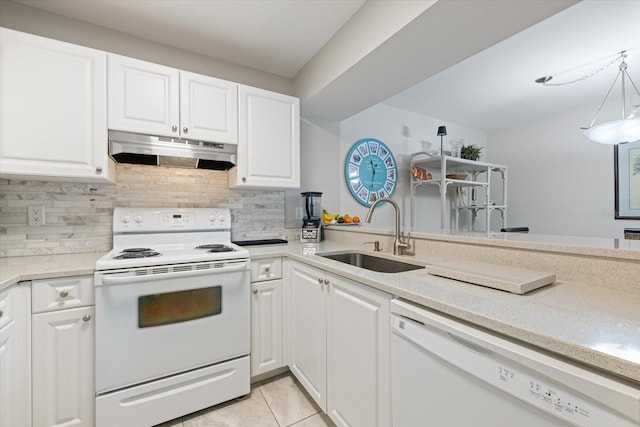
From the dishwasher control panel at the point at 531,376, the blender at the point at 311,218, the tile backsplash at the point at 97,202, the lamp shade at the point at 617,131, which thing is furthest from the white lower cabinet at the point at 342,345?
the lamp shade at the point at 617,131

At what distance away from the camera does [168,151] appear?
173 centimetres

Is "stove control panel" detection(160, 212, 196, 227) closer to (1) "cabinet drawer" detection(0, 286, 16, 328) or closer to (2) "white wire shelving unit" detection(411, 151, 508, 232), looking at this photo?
(1) "cabinet drawer" detection(0, 286, 16, 328)

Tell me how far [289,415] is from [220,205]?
151cm

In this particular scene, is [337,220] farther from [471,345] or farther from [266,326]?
[471,345]

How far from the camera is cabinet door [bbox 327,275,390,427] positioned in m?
1.08

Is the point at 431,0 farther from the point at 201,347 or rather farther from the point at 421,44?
the point at 201,347

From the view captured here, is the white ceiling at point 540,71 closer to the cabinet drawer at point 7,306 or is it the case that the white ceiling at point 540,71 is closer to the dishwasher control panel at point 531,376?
the dishwasher control panel at point 531,376

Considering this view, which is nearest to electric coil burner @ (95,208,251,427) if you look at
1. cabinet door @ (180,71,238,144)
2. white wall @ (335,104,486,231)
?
cabinet door @ (180,71,238,144)

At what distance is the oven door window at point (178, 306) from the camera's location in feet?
4.64

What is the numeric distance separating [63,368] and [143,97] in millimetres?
1502

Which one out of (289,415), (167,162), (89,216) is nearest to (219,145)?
(167,162)

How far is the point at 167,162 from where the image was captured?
1.90 m

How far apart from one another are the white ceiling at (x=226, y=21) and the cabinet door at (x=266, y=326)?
1.69 metres

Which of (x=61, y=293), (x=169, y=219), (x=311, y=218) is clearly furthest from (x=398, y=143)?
(x=61, y=293)
